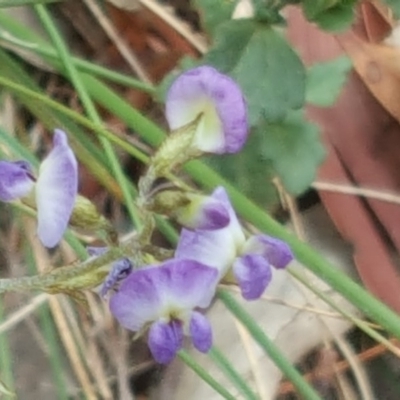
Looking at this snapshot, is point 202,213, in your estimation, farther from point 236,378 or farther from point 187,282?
point 236,378

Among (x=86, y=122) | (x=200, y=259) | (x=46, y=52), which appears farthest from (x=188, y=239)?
(x=46, y=52)

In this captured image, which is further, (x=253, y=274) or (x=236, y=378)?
(x=236, y=378)

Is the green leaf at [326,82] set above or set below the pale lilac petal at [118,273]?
below

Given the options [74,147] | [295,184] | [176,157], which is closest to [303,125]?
[295,184]

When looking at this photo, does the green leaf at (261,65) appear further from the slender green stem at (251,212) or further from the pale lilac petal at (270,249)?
the pale lilac petal at (270,249)

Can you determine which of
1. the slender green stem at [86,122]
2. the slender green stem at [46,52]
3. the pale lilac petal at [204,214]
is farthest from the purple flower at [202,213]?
the slender green stem at [46,52]

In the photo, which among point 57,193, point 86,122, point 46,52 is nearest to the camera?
point 57,193

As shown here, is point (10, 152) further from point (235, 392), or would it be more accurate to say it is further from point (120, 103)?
point (235, 392)
